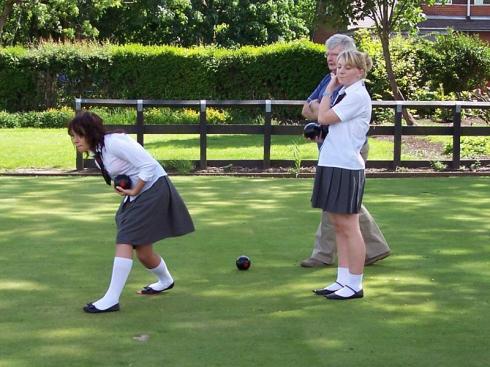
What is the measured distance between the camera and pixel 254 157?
17219 mm

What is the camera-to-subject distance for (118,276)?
19.6 feet

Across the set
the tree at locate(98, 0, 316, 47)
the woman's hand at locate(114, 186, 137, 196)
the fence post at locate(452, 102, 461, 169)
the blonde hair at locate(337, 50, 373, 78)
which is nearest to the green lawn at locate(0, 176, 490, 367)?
the woman's hand at locate(114, 186, 137, 196)

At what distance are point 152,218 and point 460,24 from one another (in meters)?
42.3

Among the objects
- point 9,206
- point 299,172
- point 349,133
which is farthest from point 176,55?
point 349,133

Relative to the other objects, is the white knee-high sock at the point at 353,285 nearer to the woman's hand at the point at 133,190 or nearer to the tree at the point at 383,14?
the woman's hand at the point at 133,190

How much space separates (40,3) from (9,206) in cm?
2505

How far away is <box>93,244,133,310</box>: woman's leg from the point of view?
5.96 metres

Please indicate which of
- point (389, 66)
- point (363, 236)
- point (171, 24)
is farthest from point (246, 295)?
point (171, 24)

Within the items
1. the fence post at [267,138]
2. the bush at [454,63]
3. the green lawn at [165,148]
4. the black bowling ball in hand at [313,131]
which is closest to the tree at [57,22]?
the bush at [454,63]

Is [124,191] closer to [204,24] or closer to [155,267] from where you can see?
[155,267]

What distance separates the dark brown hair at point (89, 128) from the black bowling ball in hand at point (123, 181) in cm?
25

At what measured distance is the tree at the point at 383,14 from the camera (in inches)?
842

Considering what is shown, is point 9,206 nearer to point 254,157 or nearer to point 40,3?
point 254,157

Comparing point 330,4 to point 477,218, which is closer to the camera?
point 477,218
